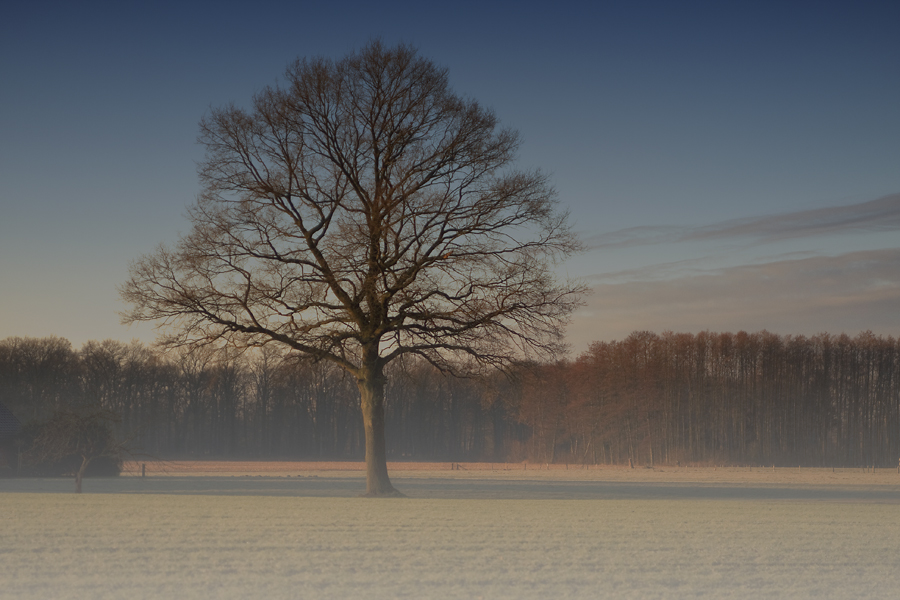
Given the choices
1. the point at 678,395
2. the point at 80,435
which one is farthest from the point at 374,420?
the point at 678,395

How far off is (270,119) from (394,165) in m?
3.76

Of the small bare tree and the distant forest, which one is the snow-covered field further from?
the distant forest

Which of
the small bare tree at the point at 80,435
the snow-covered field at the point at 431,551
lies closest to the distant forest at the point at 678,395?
the small bare tree at the point at 80,435

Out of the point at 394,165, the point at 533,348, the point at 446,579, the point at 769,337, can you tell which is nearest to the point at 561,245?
the point at 533,348

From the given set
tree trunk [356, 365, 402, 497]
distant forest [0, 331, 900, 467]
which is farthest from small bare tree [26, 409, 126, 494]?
distant forest [0, 331, 900, 467]

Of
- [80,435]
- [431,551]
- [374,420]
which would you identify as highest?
[374,420]

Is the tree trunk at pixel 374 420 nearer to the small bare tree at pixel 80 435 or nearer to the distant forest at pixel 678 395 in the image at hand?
the small bare tree at pixel 80 435

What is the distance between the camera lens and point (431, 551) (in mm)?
12641

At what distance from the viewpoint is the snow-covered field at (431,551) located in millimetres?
9875

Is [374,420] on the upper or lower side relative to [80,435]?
upper

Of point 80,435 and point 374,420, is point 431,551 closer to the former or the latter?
point 374,420

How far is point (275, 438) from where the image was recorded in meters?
87.4

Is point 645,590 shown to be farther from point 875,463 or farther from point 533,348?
point 875,463

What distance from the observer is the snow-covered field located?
9.88 meters
